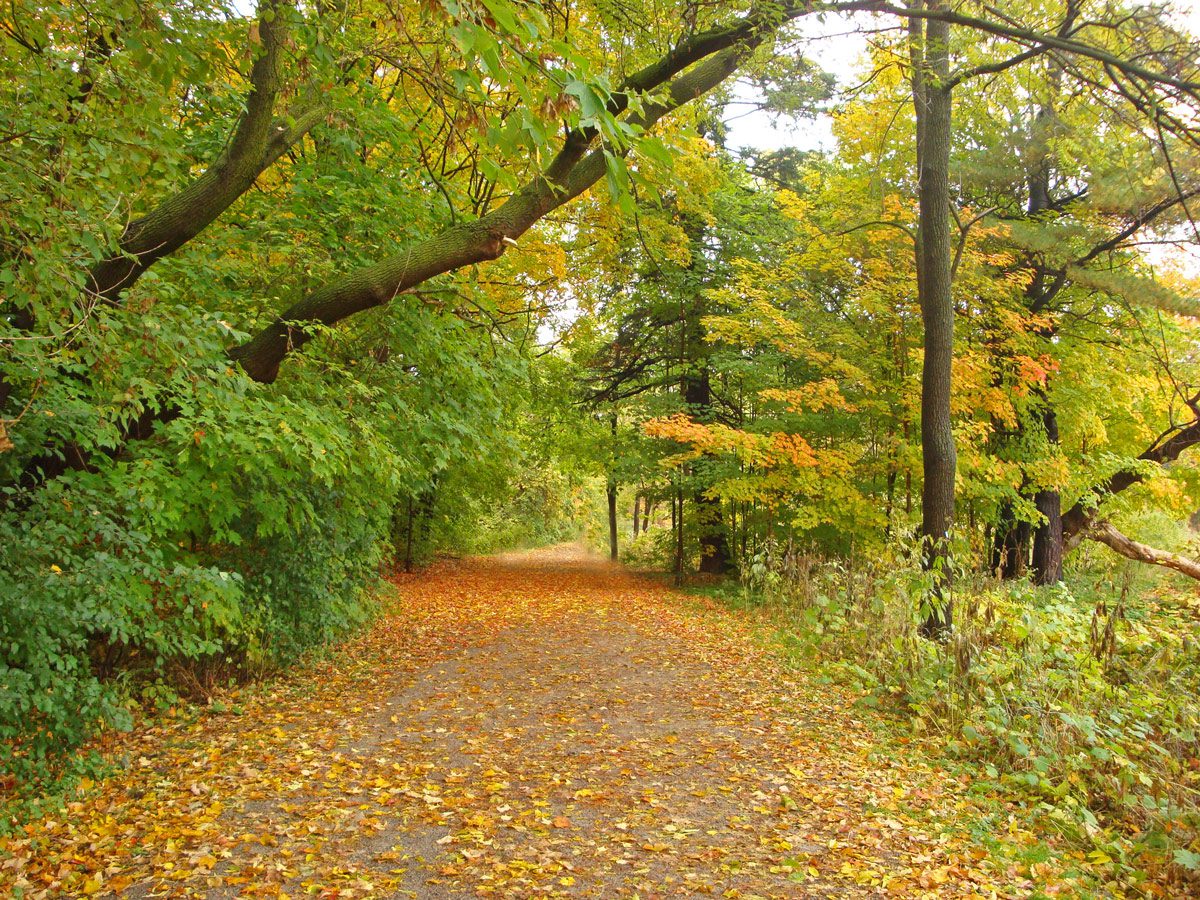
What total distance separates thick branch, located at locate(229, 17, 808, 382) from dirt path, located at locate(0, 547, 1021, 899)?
112 inches

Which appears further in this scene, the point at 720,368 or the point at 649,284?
the point at 649,284

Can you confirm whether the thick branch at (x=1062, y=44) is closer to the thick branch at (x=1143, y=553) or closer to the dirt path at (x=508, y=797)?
the dirt path at (x=508, y=797)

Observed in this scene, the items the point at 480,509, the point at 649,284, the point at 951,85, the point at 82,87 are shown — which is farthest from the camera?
the point at 480,509

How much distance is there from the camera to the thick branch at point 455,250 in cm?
530

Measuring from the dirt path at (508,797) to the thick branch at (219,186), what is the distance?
10.2 feet

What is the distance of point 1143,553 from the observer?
8.64 metres

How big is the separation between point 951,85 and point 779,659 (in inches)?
231

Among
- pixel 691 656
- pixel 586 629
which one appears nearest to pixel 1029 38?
pixel 691 656

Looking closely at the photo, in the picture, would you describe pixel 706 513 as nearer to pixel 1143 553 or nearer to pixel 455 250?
pixel 1143 553

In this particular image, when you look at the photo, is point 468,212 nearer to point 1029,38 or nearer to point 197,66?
point 197,66

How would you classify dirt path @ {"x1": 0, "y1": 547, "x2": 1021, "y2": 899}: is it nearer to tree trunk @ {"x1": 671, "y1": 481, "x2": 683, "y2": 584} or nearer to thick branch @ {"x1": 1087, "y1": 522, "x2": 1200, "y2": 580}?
thick branch @ {"x1": 1087, "y1": 522, "x2": 1200, "y2": 580}

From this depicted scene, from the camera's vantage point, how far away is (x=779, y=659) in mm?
8156

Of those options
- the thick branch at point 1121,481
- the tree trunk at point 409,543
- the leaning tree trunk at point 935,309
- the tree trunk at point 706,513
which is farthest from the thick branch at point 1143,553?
the tree trunk at point 409,543

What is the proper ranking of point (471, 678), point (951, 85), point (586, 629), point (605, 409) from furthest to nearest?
point (605, 409) → point (586, 629) → point (471, 678) → point (951, 85)
